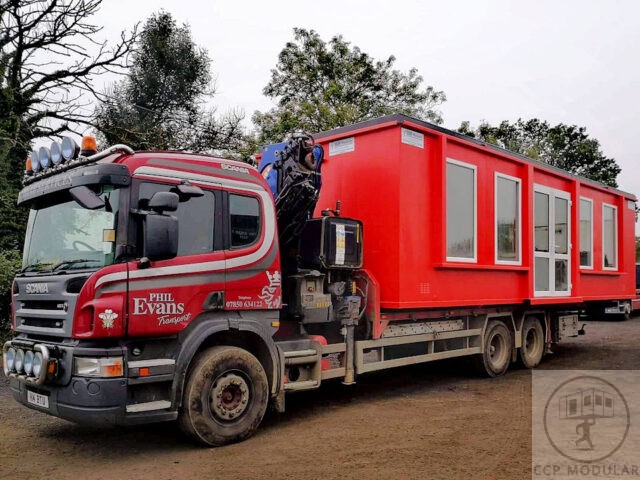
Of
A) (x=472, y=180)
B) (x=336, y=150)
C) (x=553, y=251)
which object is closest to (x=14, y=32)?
(x=336, y=150)

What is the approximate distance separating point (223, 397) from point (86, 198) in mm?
2202

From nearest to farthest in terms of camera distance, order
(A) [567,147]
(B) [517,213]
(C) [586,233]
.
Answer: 1. (B) [517,213]
2. (C) [586,233]
3. (A) [567,147]

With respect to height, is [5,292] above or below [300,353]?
above

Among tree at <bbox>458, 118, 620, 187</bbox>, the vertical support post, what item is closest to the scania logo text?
the vertical support post

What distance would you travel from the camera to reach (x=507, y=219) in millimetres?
9117

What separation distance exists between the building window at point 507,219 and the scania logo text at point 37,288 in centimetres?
627

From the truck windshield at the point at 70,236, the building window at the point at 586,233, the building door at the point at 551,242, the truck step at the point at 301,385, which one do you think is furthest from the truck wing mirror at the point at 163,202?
the building window at the point at 586,233

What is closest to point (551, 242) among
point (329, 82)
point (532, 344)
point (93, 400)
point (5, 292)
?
point (532, 344)

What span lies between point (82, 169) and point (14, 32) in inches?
507

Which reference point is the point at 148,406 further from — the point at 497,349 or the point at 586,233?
the point at 586,233

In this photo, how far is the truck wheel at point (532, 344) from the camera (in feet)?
33.7

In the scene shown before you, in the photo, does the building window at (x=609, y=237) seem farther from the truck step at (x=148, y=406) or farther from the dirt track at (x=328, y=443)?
the truck step at (x=148, y=406)

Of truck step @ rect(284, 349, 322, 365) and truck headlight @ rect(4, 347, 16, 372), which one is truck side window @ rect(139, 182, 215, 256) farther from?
truck headlight @ rect(4, 347, 16, 372)

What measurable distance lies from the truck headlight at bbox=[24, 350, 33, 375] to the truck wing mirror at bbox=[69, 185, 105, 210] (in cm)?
141
